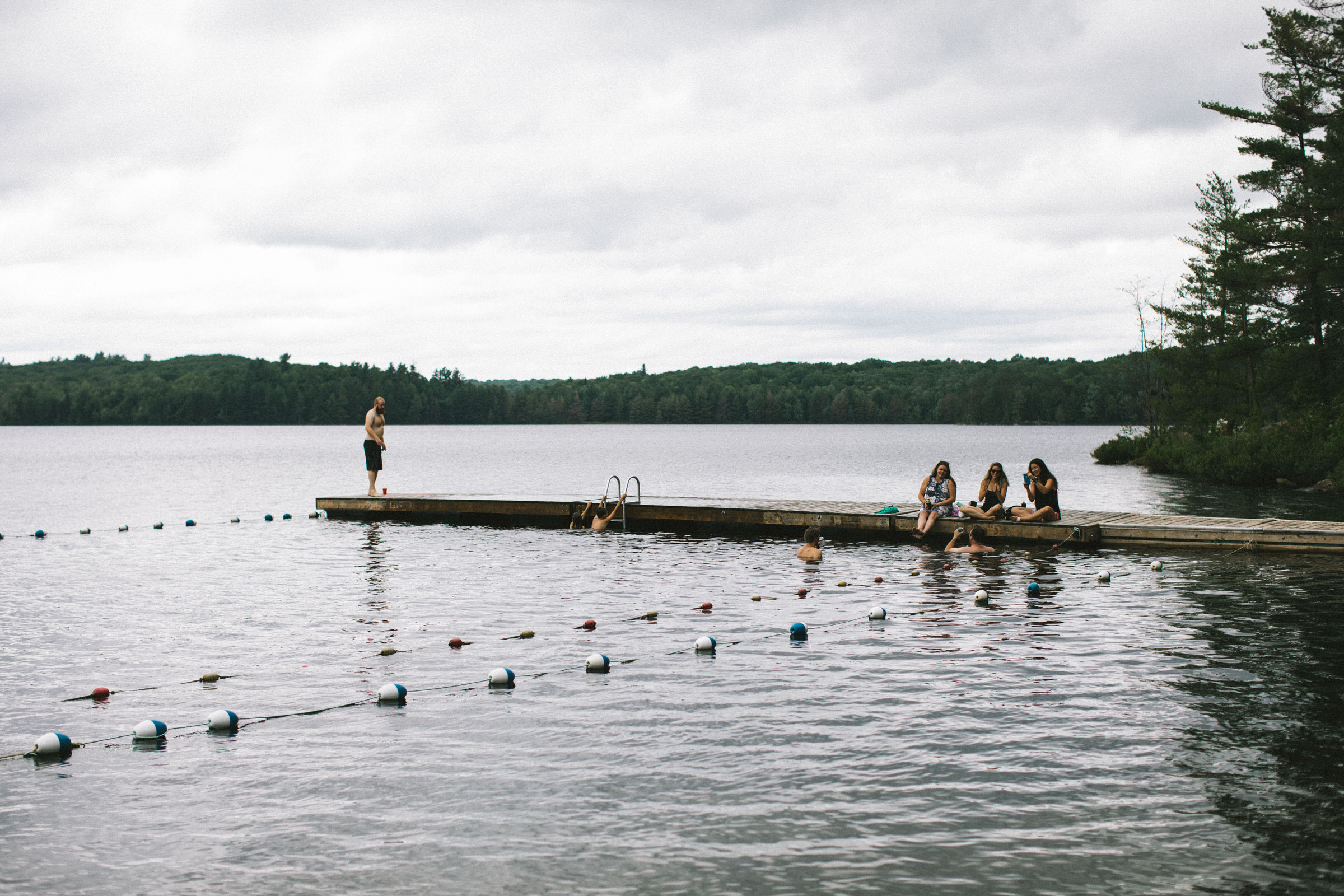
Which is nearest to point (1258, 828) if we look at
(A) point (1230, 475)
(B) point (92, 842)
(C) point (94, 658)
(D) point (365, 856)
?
(D) point (365, 856)

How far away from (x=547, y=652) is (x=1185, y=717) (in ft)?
20.7

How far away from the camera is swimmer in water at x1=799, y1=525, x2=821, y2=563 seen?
61.5 ft

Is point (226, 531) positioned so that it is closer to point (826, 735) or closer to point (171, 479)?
point (826, 735)

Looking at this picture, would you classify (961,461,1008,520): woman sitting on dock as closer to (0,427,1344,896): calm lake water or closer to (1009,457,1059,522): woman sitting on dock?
(1009,457,1059,522): woman sitting on dock

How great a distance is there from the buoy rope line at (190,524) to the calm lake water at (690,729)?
7.12m

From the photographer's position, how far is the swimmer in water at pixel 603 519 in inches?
992

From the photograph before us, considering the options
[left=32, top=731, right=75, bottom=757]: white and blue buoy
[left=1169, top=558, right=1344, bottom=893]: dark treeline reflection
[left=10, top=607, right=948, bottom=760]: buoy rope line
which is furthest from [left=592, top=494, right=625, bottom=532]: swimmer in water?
[left=32, top=731, right=75, bottom=757]: white and blue buoy

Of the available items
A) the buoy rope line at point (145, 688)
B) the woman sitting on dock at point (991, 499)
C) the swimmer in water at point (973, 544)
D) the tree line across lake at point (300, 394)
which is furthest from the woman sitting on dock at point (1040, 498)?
the tree line across lake at point (300, 394)

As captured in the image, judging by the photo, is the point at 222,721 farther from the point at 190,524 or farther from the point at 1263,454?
the point at 1263,454

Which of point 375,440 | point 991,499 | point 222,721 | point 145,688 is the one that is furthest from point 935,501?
point 222,721

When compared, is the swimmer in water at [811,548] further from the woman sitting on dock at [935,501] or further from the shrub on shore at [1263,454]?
the shrub on shore at [1263,454]

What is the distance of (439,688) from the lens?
10.3 meters

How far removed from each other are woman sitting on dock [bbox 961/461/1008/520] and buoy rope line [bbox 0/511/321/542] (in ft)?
59.4

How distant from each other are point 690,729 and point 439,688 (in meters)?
2.78
